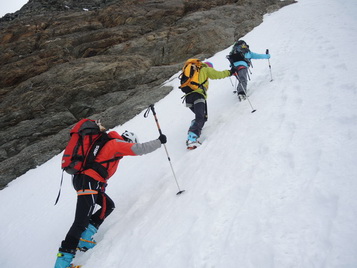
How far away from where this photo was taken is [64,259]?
393 centimetres

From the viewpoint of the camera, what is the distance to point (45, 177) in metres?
10.1

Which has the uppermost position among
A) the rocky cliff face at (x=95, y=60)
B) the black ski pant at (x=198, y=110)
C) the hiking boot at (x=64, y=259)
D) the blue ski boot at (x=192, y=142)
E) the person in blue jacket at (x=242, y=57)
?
the rocky cliff face at (x=95, y=60)

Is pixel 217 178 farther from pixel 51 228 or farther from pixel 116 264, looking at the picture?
pixel 51 228

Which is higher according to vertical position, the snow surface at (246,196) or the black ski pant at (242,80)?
the black ski pant at (242,80)

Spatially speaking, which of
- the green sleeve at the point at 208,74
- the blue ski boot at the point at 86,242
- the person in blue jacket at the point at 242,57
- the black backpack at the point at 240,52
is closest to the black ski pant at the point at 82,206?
the blue ski boot at the point at 86,242

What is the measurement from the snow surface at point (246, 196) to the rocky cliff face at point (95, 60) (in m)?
7.55

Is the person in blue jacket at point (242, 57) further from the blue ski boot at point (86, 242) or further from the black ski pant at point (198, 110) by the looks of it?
the blue ski boot at point (86, 242)

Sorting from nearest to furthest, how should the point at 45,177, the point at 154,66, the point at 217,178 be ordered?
the point at 217,178, the point at 45,177, the point at 154,66

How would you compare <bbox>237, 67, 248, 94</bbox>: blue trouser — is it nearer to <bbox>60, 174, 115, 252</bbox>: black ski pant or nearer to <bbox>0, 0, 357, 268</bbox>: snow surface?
<bbox>0, 0, 357, 268</bbox>: snow surface

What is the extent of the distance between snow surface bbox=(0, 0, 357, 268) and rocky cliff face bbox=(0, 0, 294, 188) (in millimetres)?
7555

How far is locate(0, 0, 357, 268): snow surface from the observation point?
104 inches

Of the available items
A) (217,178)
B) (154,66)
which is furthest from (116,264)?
(154,66)

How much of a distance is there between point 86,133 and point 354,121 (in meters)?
5.29

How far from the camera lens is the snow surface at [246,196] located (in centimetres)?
265
